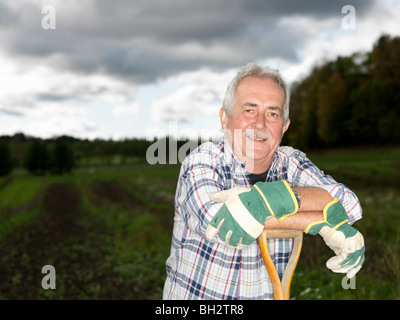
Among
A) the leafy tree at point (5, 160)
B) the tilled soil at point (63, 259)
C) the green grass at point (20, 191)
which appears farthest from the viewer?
the leafy tree at point (5, 160)

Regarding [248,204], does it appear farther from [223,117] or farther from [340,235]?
[223,117]

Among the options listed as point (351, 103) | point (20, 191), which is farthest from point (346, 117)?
point (20, 191)

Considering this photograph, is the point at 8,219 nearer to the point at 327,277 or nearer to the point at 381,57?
the point at 327,277

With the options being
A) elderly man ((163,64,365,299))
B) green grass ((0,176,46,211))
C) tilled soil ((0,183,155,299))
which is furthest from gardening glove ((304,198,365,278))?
green grass ((0,176,46,211))

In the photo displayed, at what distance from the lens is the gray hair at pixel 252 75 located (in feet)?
7.84

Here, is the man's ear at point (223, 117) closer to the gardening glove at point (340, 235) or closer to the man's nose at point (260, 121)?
the man's nose at point (260, 121)

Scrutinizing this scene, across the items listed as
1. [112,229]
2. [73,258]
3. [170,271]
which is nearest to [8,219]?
[112,229]

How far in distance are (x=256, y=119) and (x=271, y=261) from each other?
91cm

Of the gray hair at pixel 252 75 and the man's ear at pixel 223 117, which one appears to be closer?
the gray hair at pixel 252 75

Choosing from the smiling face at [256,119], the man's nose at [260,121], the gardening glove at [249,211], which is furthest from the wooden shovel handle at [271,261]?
the man's nose at [260,121]

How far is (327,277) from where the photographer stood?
8125mm

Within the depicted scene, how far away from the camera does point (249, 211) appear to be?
186cm

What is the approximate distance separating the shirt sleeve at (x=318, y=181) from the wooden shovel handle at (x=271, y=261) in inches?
12.9
